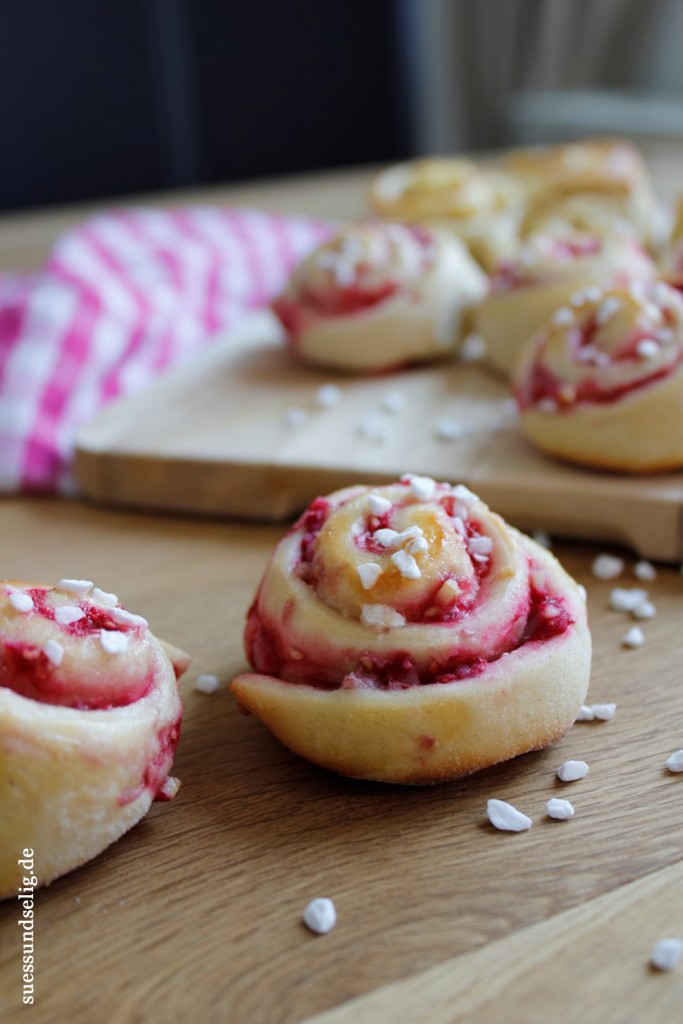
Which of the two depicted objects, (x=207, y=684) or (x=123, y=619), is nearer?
(x=123, y=619)

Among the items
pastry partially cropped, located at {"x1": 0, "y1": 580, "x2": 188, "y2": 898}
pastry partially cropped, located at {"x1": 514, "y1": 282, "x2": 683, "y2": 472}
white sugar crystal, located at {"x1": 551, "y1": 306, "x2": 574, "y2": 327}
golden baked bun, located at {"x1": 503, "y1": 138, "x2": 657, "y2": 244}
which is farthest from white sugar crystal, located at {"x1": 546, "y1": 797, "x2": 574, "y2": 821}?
golden baked bun, located at {"x1": 503, "y1": 138, "x2": 657, "y2": 244}

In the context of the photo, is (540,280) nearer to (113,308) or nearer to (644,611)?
(644,611)

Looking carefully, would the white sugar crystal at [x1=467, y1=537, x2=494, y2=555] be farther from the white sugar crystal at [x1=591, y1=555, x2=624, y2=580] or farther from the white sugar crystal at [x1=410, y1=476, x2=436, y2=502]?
the white sugar crystal at [x1=591, y1=555, x2=624, y2=580]

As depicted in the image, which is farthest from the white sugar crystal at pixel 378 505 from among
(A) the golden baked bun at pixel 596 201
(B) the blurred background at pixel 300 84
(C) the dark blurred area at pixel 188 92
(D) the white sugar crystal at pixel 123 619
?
(C) the dark blurred area at pixel 188 92

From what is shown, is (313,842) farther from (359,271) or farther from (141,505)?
(359,271)

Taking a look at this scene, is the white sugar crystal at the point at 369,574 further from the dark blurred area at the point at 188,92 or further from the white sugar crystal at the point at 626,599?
the dark blurred area at the point at 188,92

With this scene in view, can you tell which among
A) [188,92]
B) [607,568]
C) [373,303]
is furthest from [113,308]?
[188,92]
